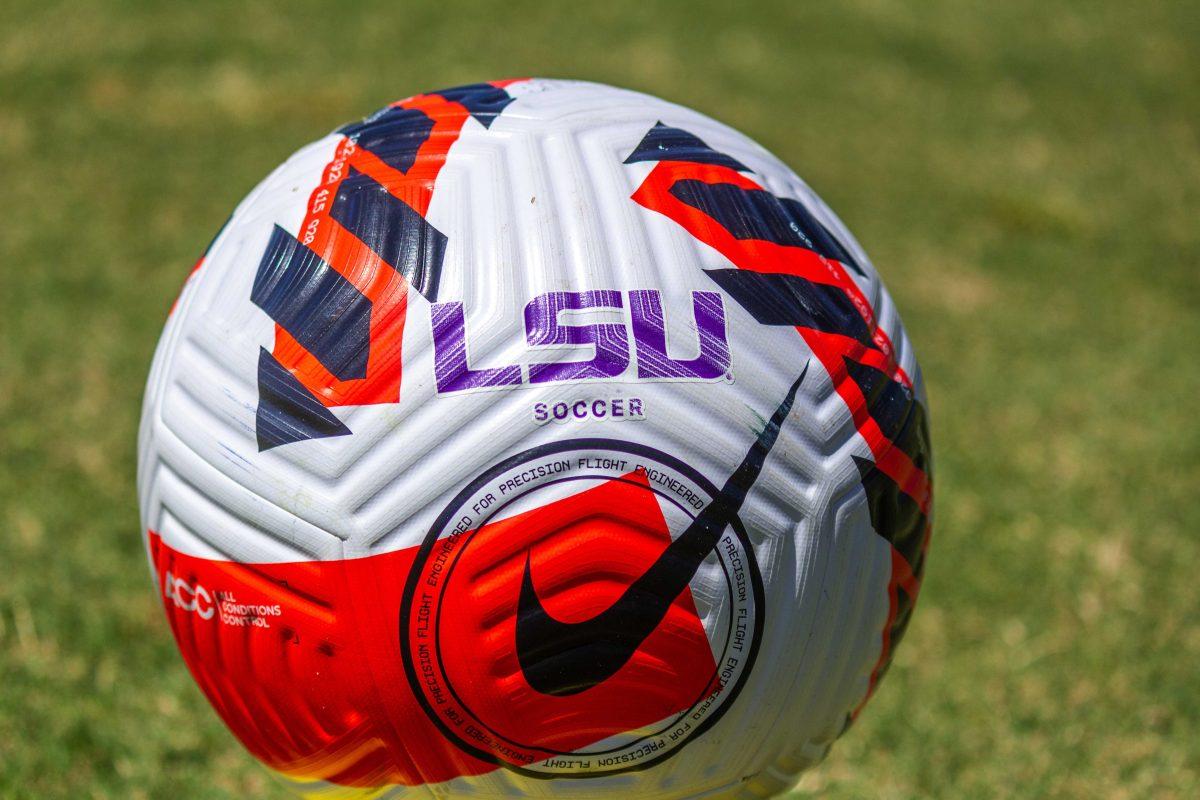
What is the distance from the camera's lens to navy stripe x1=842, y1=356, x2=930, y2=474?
2.10 metres

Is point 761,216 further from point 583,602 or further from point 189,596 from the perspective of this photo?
point 189,596

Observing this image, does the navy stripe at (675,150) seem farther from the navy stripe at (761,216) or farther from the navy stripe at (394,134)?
the navy stripe at (394,134)

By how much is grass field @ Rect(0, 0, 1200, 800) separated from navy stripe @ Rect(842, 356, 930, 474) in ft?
4.35

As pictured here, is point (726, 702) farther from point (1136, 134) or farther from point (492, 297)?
point (1136, 134)

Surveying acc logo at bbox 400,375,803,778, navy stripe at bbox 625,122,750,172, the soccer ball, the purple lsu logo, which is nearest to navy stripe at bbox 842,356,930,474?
the soccer ball

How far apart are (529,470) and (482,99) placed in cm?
82

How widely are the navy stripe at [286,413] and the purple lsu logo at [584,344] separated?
0.66ft

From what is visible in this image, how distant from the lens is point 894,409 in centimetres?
216

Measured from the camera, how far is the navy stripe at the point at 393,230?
6.39 feet

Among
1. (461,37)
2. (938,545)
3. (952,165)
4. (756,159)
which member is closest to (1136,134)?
(952,165)

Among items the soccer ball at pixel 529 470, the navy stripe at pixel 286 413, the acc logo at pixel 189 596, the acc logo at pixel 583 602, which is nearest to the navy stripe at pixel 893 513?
the soccer ball at pixel 529 470

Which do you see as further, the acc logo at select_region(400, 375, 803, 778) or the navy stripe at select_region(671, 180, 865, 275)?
the navy stripe at select_region(671, 180, 865, 275)

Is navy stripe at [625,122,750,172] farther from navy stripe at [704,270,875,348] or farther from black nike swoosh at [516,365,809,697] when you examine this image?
black nike swoosh at [516,365,809,697]

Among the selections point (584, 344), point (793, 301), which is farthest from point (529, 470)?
point (793, 301)
